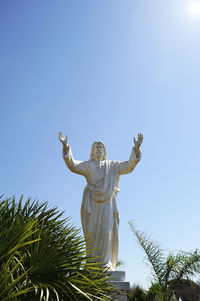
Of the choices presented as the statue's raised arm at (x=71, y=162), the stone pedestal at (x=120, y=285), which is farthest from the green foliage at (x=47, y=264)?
the statue's raised arm at (x=71, y=162)

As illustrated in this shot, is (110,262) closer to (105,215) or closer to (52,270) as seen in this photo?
(105,215)

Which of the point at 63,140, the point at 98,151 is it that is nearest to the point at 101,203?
the point at 98,151

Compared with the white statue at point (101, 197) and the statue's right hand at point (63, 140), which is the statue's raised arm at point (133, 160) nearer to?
the white statue at point (101, 197)

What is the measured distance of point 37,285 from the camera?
4031 millimetres

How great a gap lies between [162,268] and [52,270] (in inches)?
222

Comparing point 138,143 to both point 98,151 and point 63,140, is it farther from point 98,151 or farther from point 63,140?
point 63,140

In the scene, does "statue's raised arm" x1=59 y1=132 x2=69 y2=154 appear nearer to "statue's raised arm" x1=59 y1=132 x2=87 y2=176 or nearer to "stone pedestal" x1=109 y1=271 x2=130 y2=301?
"statue's raised arm" x1=59 y1=132 x2=87 y2=176

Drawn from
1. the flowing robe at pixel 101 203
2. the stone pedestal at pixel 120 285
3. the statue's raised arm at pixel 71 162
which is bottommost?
the stone pedestal at pixel 120 285

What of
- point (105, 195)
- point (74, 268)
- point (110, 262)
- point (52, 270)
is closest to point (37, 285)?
point (52, 270)

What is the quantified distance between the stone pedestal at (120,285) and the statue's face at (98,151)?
9.57 ft

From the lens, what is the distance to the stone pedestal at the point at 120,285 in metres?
5.47

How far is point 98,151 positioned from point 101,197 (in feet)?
4.34

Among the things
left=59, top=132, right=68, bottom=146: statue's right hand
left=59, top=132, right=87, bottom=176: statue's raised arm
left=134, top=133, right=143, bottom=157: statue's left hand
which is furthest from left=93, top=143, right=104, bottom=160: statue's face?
left=134, top=133, right=143, bottom=157: statue's left hand

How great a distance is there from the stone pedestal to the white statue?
0.42m
